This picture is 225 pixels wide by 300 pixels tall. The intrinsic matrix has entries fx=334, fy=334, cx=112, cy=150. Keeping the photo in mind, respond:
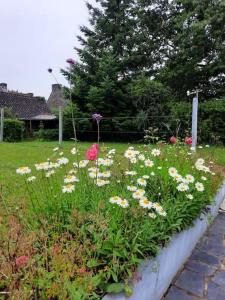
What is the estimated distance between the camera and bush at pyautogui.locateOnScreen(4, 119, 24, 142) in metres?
12.6

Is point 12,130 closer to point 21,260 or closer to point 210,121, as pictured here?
point 210,121

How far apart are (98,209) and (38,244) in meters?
0.41

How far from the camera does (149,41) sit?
1471cm

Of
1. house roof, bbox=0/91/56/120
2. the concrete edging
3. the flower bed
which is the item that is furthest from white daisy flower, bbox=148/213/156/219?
house roof, bbox=0/91/56/120

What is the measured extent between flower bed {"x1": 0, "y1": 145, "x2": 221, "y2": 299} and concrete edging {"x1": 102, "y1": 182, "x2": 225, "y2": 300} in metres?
0.06

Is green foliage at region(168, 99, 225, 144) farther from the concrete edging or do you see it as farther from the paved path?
the concrete edging

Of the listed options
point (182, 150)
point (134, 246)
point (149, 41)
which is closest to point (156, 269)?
point (134, 246)

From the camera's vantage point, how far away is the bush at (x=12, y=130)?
498 inches

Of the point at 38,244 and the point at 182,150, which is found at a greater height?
the point at 182,150

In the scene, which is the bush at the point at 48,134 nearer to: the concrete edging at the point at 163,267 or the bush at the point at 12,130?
the bush at the point at 12,130

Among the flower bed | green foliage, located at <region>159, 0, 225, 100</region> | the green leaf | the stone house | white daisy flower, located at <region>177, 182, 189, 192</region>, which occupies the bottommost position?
the green leaf

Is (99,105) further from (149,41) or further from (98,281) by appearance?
(98,281)

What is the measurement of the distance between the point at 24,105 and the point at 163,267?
2286cm

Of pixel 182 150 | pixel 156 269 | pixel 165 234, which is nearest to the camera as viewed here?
pixel 156 269
